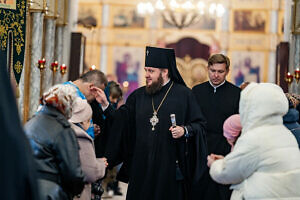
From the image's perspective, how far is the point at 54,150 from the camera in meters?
3.83

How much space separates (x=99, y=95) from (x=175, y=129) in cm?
103

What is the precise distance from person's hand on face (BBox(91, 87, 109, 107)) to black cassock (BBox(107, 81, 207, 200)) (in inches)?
12.1

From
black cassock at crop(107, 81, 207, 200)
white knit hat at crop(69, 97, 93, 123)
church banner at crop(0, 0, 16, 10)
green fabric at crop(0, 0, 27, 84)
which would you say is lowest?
black cassock at crop(107, 81, 207, 200)

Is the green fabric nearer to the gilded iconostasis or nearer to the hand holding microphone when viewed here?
the hand holding microphone

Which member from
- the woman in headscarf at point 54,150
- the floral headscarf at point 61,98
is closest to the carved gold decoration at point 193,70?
the floral headscarf at point 61,98

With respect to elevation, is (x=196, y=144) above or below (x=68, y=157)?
below

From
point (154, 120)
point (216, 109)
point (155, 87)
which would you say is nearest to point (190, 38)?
point (216, 109)

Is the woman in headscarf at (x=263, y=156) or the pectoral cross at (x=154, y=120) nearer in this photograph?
the woman in headscarf at (x=263, y=156)

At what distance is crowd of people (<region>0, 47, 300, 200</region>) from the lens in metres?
3.81

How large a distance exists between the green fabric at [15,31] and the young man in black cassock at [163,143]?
2677mm

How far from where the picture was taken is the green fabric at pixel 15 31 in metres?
8.32

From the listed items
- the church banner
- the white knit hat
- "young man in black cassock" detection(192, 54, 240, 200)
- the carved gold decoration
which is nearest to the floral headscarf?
the white knit hat

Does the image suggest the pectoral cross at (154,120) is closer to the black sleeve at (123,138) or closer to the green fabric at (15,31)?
the black sleeve at (123,138)

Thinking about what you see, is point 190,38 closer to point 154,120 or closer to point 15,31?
point 15,31
